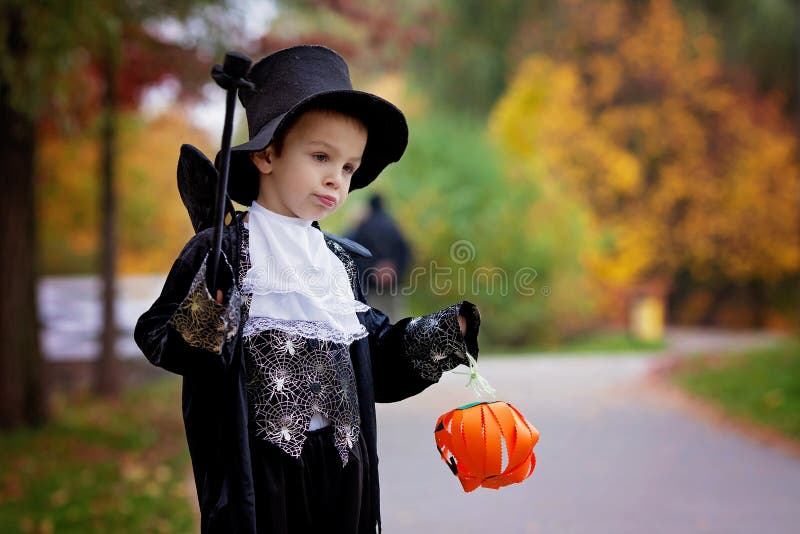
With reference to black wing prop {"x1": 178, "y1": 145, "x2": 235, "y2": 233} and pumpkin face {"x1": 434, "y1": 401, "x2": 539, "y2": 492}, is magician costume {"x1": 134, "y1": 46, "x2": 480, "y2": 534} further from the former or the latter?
pumpkin face {"x1": 434, "y1": 401, "x2": 539, "y2": 492}

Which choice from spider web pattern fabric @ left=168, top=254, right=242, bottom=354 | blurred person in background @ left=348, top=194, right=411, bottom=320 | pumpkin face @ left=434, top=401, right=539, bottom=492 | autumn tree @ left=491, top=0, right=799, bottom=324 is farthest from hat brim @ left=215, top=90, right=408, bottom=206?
autumn tree @ left=491, top=0, right=799, bottom=324

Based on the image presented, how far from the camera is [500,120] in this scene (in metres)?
16.5

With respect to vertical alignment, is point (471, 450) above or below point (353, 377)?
below

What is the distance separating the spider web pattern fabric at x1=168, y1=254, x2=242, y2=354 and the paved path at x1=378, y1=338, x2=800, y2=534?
10.4 feet

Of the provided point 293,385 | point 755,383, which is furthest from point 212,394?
point 755,383

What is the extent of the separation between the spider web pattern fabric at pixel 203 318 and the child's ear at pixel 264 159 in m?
0.40

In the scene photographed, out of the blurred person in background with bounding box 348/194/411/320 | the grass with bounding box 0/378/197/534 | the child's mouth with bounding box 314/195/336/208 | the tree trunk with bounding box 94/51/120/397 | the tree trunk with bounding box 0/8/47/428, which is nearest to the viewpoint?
the child's mouth with bounding box 314/195/336/208

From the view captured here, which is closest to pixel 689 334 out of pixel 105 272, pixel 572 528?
pixel 105 272

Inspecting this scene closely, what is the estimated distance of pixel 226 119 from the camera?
68.5 inches

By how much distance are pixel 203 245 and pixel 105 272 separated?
7.54 m

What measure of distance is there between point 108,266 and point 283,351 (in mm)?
7480

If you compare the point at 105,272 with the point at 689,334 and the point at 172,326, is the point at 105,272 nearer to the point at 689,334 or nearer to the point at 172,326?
the point at 172,326

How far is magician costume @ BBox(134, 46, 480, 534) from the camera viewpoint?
1.91 m

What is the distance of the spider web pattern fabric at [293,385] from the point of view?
6.56ft
